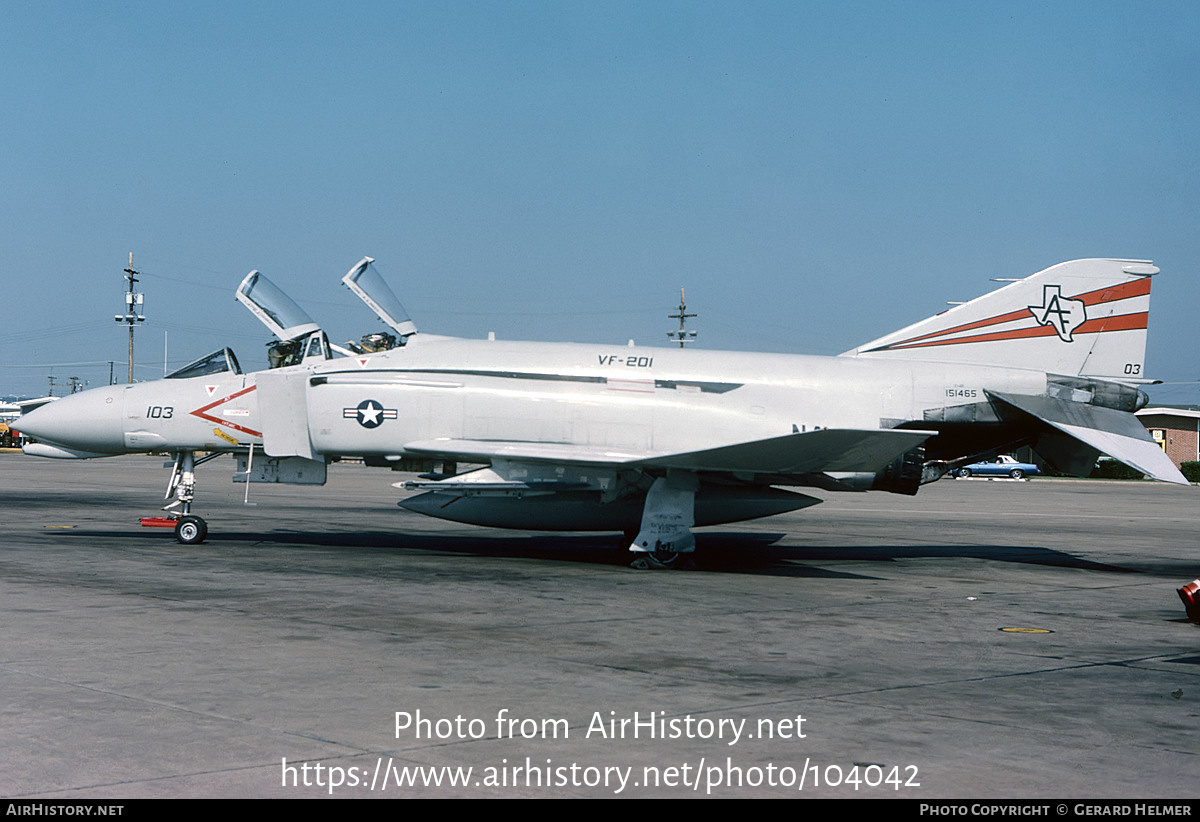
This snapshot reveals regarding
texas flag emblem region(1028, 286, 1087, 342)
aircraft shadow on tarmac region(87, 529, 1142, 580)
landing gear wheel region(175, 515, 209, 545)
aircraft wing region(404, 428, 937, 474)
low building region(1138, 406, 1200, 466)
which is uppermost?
texas flag emblem region(1028, 286, 1087, 342)

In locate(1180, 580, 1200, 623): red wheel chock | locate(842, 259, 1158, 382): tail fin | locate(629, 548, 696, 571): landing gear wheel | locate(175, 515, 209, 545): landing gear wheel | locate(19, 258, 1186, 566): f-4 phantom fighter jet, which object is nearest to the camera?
locate(1180, 580, 1200, 623): red wheel chock

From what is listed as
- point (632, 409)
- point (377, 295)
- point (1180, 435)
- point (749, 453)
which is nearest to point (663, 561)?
point (749, 453)

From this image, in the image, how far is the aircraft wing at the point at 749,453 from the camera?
13.7 meters

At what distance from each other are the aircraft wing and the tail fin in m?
3.44

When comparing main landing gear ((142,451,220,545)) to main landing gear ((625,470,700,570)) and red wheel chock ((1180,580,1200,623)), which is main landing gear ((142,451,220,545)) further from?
red wheel chock ((1180,580,1200,623))

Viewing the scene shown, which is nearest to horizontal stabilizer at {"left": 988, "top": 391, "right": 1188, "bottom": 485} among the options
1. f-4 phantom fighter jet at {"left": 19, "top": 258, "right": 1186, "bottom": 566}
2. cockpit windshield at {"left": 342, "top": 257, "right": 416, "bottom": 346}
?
f-4 phantom fighter jet at {"left": 19, "top": 258, "right": 1186, "bottom": 566}

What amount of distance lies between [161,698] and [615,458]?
8.81 m

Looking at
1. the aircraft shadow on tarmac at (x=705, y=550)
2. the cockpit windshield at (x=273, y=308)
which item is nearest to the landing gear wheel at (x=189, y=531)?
the aircraft shadow on tarmac at (x=705, y=550)

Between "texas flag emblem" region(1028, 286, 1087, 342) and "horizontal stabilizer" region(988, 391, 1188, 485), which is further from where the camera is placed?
"texas flag emblem" region(1028, 286, 1087, 342)

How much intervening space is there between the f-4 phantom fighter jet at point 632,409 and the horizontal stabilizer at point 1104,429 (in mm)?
38

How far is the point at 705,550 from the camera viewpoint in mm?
18344

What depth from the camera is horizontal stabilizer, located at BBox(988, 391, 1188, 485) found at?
599 inches

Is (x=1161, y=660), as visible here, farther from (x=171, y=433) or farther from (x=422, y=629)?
(x=171, y=433)
